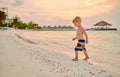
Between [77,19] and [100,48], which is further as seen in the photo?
[100,48]

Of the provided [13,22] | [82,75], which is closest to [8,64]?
[82,75]

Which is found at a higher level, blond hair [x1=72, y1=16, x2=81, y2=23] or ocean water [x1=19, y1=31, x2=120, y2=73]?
blond hair [x1=72, y1=16, x2=81, y2=23]

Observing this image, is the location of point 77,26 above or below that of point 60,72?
above

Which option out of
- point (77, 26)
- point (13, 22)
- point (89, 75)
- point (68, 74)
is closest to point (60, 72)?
point (68, 74)

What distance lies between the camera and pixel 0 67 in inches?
94.7

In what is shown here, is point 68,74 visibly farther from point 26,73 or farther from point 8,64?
point 8,64

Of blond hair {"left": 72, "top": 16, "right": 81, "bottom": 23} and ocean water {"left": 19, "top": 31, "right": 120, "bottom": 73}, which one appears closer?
blond hair {"left": 72, "top": 16, "right": 81, "bottom": 23}

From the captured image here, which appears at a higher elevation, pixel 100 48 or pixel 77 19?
pixel 77 19

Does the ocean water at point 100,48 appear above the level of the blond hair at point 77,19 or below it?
below

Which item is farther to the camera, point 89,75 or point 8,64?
point 8,64

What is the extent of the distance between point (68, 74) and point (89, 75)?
8.1 inches

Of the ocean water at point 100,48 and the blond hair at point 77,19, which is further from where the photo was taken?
the ocean water at point 100,48

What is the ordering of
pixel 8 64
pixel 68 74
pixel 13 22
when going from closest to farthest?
pixel 68 74, pixel 8 64, pixel 13 22

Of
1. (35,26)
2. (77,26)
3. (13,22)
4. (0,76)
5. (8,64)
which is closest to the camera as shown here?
(0,76)
